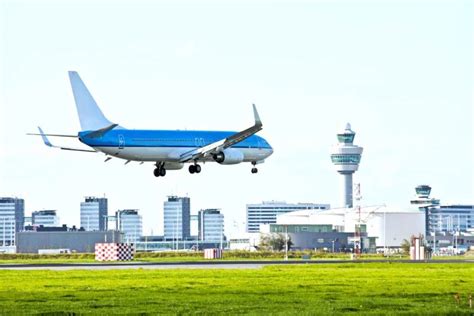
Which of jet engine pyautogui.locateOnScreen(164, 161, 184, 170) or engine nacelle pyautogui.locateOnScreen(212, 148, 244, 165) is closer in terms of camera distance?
jet engine pyautogui.locateOnScreen(164, 161, 184, 170)

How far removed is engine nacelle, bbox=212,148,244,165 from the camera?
116 meters

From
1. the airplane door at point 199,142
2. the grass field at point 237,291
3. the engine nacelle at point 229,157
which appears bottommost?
the grass field at point 237,291

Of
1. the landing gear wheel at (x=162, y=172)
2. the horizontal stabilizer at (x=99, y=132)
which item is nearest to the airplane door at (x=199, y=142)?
the landing gear wheel at (x=162, y=172)

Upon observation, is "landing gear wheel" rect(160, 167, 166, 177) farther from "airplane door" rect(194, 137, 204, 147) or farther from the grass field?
the grass field

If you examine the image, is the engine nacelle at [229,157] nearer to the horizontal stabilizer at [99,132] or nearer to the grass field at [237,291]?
the horizontal stabilizer at [99,132]

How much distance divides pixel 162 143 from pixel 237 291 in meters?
49.7

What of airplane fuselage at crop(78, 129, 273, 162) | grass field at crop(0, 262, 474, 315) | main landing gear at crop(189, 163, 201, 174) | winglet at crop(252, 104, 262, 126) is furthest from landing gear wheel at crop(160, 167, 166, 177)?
grass field at crop(0, 262, 474, 315)

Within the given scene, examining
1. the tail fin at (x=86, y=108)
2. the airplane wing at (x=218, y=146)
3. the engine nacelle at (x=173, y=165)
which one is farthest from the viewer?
the engine nacelle at (x=173, y=165)

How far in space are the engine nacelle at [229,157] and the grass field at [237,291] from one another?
29.9 m

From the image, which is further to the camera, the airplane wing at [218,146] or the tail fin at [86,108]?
the airplane wing at [218,146]

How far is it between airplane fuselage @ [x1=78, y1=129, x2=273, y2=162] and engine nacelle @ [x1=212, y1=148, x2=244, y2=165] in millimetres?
700

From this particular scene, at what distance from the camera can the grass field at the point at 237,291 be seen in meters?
52.1

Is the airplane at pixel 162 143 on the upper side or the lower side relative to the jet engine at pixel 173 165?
upper

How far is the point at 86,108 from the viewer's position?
11219 centimetres
